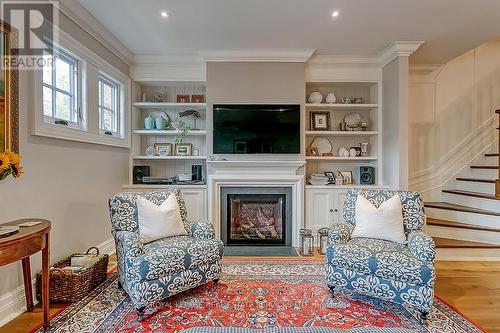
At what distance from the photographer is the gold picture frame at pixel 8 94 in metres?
2.08

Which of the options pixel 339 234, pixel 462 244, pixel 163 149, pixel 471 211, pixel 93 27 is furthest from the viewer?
pixel 163 149

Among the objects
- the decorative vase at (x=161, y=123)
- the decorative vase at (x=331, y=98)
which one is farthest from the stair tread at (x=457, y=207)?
the decorative vase at (x=161, y=123)

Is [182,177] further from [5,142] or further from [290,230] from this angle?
[5,142]

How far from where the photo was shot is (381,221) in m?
2.57

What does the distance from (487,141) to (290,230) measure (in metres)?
3.43

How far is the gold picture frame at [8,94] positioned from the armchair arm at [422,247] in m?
3.14

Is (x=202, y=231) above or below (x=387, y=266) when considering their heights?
above

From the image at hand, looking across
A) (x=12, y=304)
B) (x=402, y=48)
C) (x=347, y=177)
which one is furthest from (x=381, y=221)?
(x=12, y=304)

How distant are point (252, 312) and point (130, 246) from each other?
41.9 inches

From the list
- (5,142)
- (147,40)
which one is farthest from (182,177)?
(5,142)

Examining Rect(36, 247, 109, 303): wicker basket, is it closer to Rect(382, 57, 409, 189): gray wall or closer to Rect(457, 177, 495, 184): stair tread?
Rect(382, 57, 409, 189): gray wall

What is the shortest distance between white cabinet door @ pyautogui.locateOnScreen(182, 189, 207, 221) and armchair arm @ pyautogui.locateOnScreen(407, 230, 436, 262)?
2589 mm

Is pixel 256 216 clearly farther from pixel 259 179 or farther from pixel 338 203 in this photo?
pixel 338 203

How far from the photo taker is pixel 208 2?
8.95 ft
